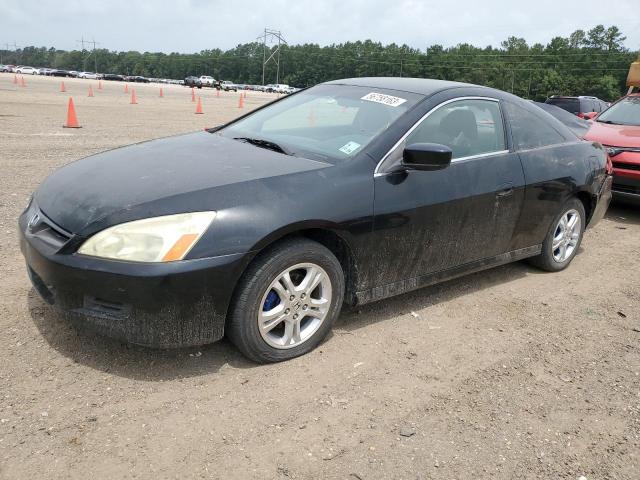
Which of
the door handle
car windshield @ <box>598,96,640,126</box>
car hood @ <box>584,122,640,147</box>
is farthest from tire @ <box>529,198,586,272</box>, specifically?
car windshield @ <box>598,96,640,126</box>

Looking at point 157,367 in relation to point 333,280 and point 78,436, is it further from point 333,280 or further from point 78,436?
point 333,280

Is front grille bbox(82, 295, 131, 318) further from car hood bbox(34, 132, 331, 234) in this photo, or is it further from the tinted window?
the tinted window

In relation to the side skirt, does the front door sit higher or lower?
higher

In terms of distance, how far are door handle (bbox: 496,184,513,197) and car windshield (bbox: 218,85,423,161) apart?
90cm

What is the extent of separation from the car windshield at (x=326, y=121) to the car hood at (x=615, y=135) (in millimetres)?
4184

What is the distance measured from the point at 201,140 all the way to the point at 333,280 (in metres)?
1.52

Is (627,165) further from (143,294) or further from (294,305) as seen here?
(143,294)

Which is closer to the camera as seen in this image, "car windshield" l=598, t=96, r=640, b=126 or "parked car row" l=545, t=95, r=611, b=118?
"car windshield" l=598, t=96, r=640, b=126

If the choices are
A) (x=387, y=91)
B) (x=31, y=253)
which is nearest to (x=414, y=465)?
(x=31, y=253)

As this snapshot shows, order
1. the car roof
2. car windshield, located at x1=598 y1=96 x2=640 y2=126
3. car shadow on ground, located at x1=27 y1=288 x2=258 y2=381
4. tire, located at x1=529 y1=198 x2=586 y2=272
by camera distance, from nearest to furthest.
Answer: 1. car shadow on ground, located at x1=27 y1=288 x2=258 y2=381
2. the car roof
3. tire, located at x1=529 y1=198 x2=586 y2=272
4. car windshield, located at x1=598 y1=96 x2=640 y2=126

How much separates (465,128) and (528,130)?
777 millimetres

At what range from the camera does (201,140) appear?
395 cm

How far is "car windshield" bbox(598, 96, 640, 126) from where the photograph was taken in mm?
8078

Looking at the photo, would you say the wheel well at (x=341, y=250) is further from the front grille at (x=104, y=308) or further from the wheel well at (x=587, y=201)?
the wheel well at (x=587, y=201)
